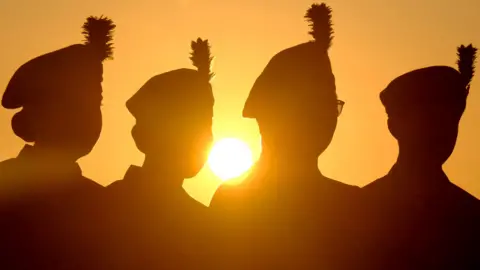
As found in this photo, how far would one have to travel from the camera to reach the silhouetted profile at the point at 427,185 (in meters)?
10.1

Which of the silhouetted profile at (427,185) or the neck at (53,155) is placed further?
the silhouetted profile at (427,185)

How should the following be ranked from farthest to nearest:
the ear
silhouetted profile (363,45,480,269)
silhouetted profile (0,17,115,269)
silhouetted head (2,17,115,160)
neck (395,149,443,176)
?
the ear, neck (395,149,443,176), silhouetted profile (363,45,480,269), silhouetted head (2,17,115,160), silhouetted profile (0,17,115,269)

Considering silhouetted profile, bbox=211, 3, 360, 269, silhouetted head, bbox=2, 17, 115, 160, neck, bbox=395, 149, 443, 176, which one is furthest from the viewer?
neck, bbox=395, 149, 443, 176

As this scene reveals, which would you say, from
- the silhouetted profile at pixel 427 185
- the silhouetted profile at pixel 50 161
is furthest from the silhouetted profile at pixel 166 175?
the silhouetted profile at pixel 427 185

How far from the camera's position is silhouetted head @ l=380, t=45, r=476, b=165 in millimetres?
10336

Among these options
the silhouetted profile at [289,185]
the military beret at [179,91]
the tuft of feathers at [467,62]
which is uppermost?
the tuft of feathers at [467,62]

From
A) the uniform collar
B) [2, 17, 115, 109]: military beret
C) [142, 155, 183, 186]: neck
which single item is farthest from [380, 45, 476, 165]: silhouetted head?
the uniform collar

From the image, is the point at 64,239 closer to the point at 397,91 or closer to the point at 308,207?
the point at 308,207

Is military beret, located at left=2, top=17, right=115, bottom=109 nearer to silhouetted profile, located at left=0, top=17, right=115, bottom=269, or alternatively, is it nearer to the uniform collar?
silhouetted profile, located at left=0, top=17, right=115, bottom=269

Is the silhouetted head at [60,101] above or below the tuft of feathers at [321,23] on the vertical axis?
below

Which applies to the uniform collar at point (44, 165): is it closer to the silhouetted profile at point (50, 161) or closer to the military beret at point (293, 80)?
the silhouetted profile at point (50, 161)

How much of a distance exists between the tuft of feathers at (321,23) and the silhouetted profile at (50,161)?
5.49 feet

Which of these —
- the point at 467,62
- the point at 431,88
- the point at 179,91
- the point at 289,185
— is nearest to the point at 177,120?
the point at 179,91

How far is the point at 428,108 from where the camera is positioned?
10.4 m
